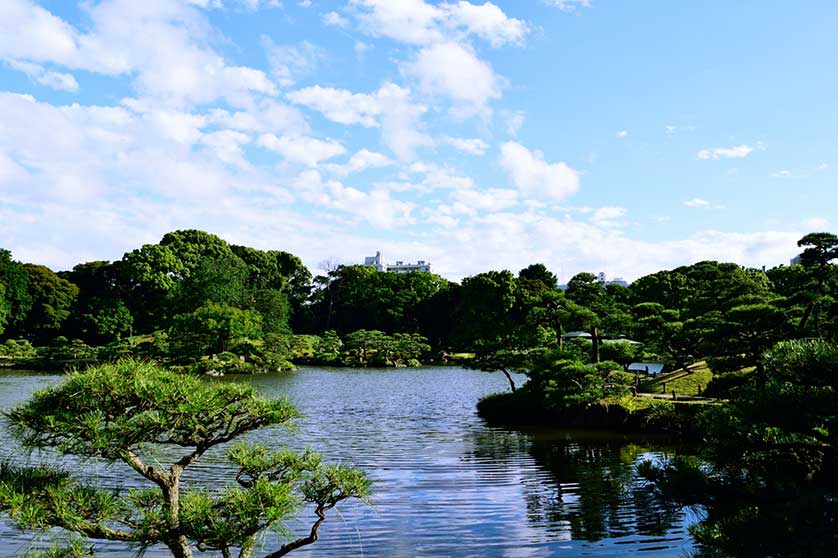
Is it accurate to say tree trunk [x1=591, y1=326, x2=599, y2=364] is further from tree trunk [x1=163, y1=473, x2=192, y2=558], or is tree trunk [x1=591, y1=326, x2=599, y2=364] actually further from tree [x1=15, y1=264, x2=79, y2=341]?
tree [x1=15, y1=264, x2=79, y2=341]

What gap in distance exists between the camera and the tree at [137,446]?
365 cm

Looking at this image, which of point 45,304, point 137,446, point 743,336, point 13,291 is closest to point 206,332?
point 13,291

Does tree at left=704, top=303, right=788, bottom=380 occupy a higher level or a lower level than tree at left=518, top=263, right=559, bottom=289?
lower

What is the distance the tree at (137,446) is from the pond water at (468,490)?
0.94 feet

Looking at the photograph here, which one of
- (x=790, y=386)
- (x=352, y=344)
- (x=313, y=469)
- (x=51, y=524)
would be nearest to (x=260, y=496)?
(x=313, y=469)

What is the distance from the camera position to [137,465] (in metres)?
4.01

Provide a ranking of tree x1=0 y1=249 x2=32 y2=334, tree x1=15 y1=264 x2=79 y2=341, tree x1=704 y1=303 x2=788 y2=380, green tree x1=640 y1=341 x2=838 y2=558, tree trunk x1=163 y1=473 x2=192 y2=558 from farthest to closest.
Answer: tree x1=15 y1=264 x2=79 y2=341, tree x1=0 y1=249 x2=32 y2=334, tree x1=704 y1=303 x2=788 y2=380, green tree x1=640 y1=341 x2=838 y2=558, tree trunk x1=163 y1=473 x2=192 y2=558

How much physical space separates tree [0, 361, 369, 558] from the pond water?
0.29 metres

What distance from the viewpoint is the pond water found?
725cm

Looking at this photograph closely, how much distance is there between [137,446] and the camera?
4000 millimetres

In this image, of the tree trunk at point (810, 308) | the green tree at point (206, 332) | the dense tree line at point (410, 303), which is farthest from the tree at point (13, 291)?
the tree trunk at point (810, 308)

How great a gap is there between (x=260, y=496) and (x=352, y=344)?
3800 centimetres

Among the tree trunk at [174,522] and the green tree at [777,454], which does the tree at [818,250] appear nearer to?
the green tree at [777,454]

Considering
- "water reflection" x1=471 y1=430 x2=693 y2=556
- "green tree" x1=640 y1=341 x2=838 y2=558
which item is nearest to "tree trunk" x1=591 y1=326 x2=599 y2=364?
"water reflection" x1=471 y1=430 x2=693 y2=556
